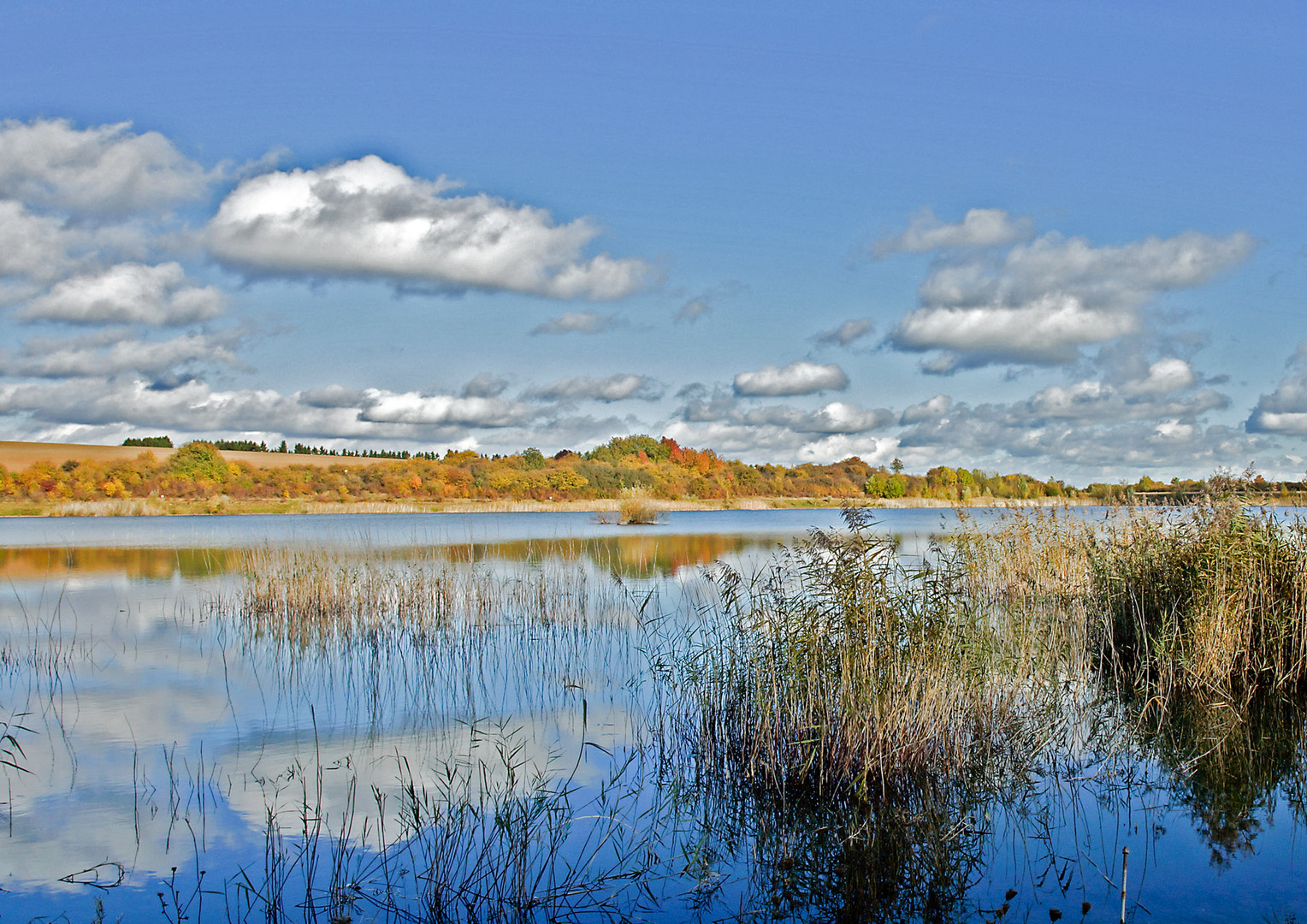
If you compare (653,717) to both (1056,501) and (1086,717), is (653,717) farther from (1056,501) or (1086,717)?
(1056,501)

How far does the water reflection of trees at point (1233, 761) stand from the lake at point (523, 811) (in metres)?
0.03

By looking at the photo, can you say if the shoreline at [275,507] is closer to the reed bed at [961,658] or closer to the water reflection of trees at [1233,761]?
the reed bed at [961,658]

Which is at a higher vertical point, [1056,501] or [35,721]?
[1056,501]

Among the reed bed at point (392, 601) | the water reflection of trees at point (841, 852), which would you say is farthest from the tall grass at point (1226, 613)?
the reed bed at point (392, 601)

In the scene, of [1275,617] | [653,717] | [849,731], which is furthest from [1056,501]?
[849,731]

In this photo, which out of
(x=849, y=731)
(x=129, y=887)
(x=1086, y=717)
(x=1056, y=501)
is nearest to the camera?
Answer: (x=129, y=887)

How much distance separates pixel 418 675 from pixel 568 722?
2.61 meters

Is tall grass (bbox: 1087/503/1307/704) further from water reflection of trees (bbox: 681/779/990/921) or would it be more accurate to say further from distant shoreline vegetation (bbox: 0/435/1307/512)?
distant shoreline vegetation (bbox: 0/435/1307/512)

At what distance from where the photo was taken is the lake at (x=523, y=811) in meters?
4.18

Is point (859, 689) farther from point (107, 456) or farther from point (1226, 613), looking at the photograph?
point (107, 456)

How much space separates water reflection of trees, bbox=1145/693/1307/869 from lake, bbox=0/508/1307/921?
0.09 feet

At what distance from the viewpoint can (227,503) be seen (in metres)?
54.1

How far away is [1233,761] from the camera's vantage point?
611cm

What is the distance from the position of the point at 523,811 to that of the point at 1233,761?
5.04 metres
